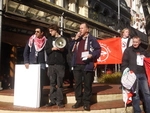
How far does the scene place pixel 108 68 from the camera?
19.0 meters

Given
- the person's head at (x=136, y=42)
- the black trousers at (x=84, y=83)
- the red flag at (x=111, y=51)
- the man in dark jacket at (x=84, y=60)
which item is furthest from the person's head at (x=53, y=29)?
the red flag at (x=111, y=51)

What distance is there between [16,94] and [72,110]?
164 cm

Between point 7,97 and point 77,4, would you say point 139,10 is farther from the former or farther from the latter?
point 7,97

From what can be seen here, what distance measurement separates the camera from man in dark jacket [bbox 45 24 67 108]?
6641 millimetres

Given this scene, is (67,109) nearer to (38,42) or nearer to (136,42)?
(38,42)

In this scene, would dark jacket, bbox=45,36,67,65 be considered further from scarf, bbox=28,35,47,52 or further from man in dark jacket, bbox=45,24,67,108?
scarf, bbox=28,35,47,52

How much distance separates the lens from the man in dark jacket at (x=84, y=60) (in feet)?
20.8

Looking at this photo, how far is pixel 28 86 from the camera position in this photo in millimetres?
6832

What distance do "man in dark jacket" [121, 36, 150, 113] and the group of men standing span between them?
2.74ft

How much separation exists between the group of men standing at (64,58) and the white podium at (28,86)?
0.19 metres

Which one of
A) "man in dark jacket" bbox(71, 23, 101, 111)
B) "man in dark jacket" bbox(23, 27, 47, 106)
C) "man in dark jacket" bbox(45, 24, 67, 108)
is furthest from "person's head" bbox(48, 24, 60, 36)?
"man in dark jacket" bbox(71, 23, 101, 111)

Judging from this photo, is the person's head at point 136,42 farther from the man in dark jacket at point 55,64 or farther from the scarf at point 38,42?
the scarf at point 38,42

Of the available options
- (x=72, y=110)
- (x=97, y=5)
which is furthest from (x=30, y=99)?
(x=97, y=5)

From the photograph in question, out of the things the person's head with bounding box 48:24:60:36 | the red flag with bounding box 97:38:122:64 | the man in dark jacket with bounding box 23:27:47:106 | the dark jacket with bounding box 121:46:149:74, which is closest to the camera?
the dark jacket with bounding box 121:46:149:74
